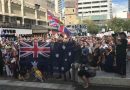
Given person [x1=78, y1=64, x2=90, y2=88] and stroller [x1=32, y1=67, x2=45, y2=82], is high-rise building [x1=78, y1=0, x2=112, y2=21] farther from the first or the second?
person [x1=78, y1=64, x2=90, y2=88]

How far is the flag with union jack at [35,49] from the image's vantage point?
581 inches

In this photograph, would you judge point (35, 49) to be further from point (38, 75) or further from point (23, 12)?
point (23, 12)

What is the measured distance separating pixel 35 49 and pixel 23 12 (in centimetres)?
5303

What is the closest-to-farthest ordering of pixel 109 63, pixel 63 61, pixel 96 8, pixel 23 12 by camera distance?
pixel 63 61
pixel 109 63
pixel 23 12
pixel 96 8

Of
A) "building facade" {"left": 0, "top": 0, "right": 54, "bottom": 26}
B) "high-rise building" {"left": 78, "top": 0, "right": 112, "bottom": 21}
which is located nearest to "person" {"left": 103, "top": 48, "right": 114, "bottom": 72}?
"building facade" {"left": 0, "top": 0, "right": 54, "bottom": 26}

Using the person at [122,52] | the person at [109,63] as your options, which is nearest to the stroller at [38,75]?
the person at [109,63]

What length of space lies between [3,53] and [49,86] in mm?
3831

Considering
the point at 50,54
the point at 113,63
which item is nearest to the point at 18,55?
the point at 50,54

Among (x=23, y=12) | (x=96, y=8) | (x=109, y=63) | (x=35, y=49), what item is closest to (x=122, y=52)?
(x=109, y=63)

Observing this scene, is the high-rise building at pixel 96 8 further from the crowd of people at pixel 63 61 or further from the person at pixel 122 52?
the person at pixel 122 52

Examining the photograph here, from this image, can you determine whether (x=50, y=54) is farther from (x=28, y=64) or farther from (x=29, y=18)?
(x=29, y=18)

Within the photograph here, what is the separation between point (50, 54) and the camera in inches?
577

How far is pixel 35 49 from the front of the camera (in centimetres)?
1484

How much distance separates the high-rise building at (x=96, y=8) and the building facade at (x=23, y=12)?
9577 centimetres
